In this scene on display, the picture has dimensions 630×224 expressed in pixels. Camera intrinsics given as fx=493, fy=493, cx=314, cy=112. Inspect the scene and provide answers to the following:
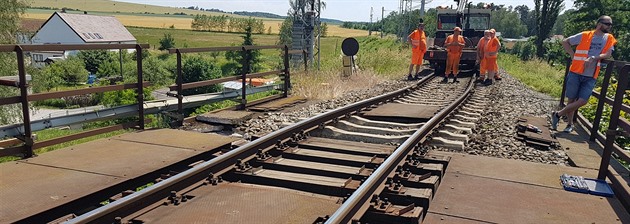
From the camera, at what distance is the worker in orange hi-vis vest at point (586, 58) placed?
7254 millimetres

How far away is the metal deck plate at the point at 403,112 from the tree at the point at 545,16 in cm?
3779

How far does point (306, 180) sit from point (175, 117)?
3.59 meters

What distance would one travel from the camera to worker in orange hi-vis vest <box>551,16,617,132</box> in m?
7.25

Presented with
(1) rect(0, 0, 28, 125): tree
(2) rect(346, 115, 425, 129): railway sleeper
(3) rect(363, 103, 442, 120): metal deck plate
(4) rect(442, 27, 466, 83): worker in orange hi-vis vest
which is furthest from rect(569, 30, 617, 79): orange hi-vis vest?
(1) rect(0, 0, 28, 125): tree

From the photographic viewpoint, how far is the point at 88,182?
4.14 metres

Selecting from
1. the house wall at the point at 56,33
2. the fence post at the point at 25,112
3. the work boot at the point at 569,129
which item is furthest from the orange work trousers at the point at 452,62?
the house wall at the point at 56,33

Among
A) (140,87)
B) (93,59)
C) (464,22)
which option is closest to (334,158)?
(140,87)

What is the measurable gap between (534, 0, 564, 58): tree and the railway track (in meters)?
40.1

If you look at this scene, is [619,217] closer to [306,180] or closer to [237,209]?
[306,180]

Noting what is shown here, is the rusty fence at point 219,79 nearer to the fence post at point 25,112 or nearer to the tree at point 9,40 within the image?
the fence post at point 25,112

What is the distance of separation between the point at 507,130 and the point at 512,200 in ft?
12.6

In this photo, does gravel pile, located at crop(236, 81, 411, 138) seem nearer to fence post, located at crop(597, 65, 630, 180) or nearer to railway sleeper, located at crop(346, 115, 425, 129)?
railway sleeper, located at crop(346, 115, 425, 129)

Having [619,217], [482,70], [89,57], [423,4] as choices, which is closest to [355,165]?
[619,217]

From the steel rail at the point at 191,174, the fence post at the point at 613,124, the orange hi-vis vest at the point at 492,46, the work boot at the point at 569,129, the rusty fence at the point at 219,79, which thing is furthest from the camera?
the orange hi-vis vest at the point at 492,46
